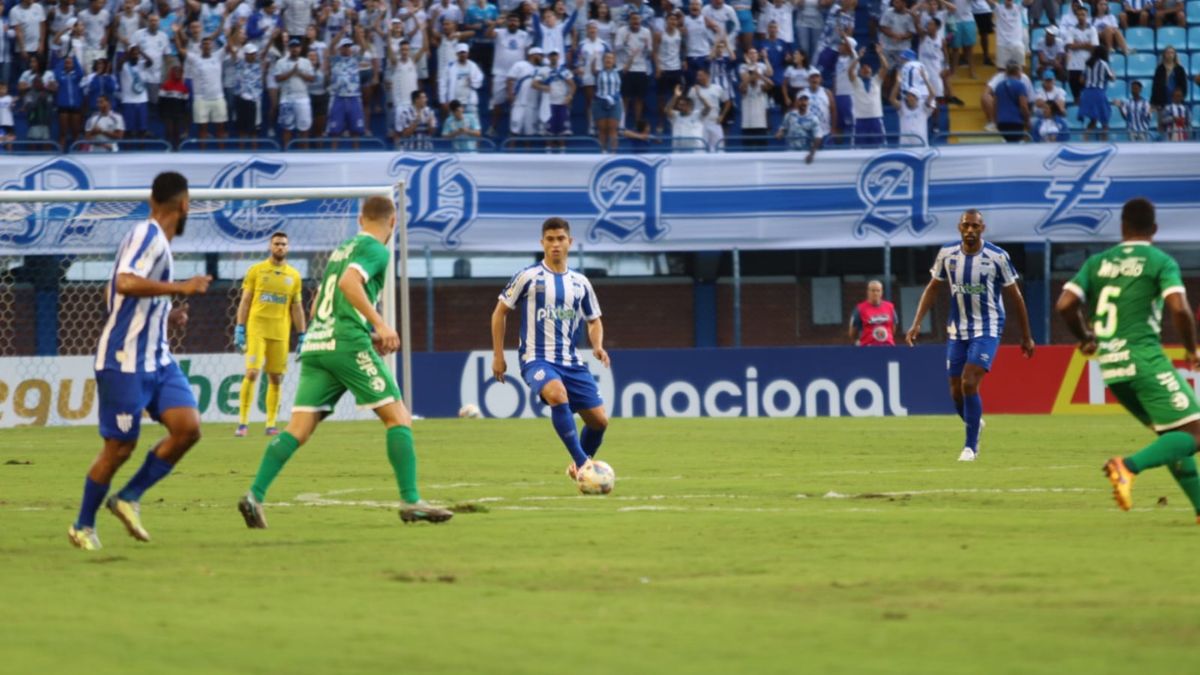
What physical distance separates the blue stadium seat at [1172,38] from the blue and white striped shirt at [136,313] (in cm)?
2744

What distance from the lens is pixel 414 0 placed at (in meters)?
30.3

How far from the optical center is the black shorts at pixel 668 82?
101 feet

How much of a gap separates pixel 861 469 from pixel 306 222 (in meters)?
13.4

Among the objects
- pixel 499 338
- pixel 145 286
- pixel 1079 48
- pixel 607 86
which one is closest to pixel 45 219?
pixel 607 86

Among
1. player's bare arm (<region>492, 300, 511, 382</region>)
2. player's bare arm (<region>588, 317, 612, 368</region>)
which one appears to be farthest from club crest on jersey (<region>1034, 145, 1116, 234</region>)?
player's bare arm (<region>492, 300, 511, 382</region>)

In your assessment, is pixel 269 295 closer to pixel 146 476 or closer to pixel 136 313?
pixel 146 476

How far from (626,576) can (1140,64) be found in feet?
90.3

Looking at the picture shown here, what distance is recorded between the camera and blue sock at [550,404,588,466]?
45.8ft

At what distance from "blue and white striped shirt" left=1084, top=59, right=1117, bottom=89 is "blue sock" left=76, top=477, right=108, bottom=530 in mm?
25024

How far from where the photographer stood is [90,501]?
9.93 m

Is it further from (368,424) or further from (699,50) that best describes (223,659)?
(699,50)

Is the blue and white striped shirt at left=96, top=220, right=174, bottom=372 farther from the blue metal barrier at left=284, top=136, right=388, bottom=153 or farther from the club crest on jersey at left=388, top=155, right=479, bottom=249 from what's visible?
the blue metal barrier at left=284, top=136, right=388, bottom=153

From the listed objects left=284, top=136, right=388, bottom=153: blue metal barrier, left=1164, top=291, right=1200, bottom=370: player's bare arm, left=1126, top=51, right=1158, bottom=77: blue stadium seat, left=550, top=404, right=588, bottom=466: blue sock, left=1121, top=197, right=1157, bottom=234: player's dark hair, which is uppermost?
left=1126, top=51, right=1158, bottom=77: blue stadium seat

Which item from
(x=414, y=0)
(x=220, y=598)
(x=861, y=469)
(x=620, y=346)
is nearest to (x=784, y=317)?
(x=620, y=346)
